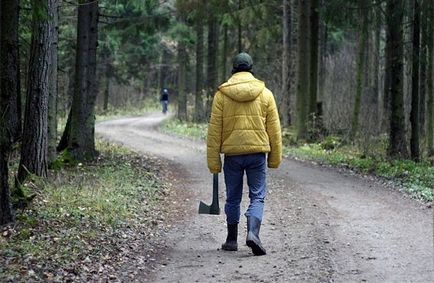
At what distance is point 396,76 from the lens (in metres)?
15.6

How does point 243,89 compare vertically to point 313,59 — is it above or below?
below

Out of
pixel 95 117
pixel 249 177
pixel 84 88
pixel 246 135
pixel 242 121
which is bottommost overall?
pixel 249 177

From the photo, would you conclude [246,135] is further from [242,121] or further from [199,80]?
[199,80]

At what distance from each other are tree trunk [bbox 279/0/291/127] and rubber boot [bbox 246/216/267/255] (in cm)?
1707

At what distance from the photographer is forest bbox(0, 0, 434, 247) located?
1083 cm

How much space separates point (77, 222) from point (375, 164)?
376 inches

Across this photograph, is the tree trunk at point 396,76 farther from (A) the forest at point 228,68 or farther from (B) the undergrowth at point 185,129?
(B) the undergrowth at point 185,129

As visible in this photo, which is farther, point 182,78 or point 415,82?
point 182,78

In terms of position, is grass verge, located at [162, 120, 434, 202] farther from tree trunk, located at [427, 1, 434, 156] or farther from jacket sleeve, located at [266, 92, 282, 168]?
jacket sleeve, located at [266, 92, 282, 168]

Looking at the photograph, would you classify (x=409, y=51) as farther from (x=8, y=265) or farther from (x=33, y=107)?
(x=8, y=265)

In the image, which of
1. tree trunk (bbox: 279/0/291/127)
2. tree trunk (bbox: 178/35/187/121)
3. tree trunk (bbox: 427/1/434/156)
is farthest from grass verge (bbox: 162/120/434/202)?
tree trunk (bbox: 178/35/187/121)

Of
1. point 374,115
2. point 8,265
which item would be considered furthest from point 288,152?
point 8,265

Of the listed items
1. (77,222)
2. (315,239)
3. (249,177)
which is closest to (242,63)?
(249,177)

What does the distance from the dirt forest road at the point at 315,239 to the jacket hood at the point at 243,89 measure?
6.19ft
